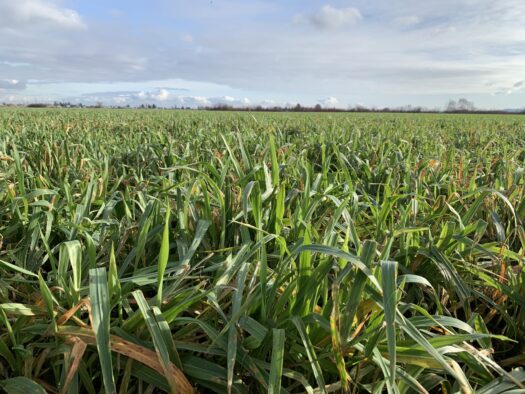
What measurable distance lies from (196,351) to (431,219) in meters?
1.17

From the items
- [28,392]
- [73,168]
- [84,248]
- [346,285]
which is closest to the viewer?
[28,392]

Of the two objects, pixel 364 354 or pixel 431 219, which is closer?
pixel 364 354

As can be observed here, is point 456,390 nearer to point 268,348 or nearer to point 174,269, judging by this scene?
point 268,348

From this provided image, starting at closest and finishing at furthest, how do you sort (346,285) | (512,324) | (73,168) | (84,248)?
(346,285), (512,324), (84,248), (73,168)

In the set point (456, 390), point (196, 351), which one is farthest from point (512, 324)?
point (196, 351)

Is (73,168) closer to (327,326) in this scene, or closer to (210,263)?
(210,263)

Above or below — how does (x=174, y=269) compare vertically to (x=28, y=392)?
above

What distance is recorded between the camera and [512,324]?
49.5 inches

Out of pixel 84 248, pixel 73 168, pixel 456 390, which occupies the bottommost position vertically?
pixel 456 390

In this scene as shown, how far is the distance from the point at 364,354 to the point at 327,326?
0.11 metres

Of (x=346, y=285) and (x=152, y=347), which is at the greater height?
(x=346, y=285)

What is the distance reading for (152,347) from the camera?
100 cm

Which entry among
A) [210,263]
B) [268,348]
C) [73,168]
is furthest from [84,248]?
[73,168]

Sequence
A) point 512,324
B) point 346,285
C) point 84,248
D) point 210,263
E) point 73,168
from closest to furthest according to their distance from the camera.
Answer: point 346,285 < point 512,324 < point 210,263 < point 84,248 < point 73,168
